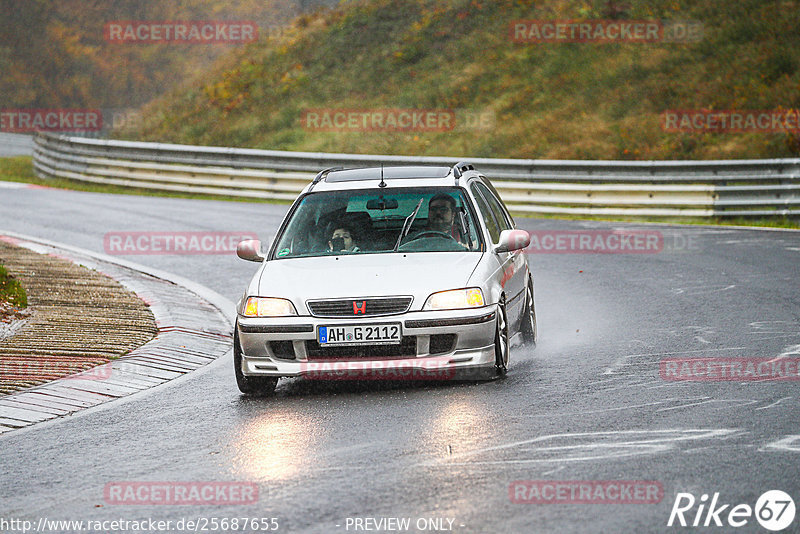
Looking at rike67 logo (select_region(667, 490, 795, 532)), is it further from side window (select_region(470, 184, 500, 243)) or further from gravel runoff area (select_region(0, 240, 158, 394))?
gravel runoff area (select_region(0, 240, 158, 394))

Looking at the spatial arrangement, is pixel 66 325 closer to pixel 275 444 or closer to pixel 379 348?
pixel 379 348

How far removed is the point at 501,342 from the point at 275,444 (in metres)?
2.30

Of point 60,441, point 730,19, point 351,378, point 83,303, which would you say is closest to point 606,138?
point 730,19

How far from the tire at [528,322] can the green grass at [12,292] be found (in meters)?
5.18

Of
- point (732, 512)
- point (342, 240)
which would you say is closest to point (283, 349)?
point (342, 240)

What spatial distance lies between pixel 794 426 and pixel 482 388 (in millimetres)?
2300

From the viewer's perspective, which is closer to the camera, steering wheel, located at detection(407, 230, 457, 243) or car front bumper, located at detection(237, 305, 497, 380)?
car front bumper, located at detection(237, 305, 497, 380)

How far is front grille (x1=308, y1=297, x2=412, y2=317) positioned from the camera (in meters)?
8.12

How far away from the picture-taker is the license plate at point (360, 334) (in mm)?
8039

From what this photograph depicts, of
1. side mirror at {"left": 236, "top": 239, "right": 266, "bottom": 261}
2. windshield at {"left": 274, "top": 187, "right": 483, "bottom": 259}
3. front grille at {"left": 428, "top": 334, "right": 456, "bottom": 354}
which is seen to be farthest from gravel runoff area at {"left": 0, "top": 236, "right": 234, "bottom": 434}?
front grille at {"left": 428, "top": 334, "right": 456, "bottom": 354}

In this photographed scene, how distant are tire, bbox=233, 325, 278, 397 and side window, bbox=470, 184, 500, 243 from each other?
2300 millimetres

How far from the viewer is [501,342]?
8539mm

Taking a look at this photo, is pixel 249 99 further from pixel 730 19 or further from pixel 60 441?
pixel 60 441

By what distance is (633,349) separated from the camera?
31.7ft
